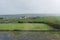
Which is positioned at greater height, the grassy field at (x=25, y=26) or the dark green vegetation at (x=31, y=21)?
the dark green vegetation at (x=31, y=21)

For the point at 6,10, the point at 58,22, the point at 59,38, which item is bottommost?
the point at 59,38

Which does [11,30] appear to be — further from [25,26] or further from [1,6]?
[1,6]

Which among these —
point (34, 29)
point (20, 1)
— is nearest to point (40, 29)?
point (34, 29)

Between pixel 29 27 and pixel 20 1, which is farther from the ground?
pixel 20 1

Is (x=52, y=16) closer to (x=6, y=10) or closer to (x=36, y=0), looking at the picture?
(x=36, y=0)

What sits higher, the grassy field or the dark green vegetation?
the dark green vegetation

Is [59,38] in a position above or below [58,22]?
below

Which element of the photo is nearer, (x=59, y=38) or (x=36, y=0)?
(x=59, y=38)

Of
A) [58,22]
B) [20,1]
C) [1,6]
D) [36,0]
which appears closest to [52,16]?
[58,22]
